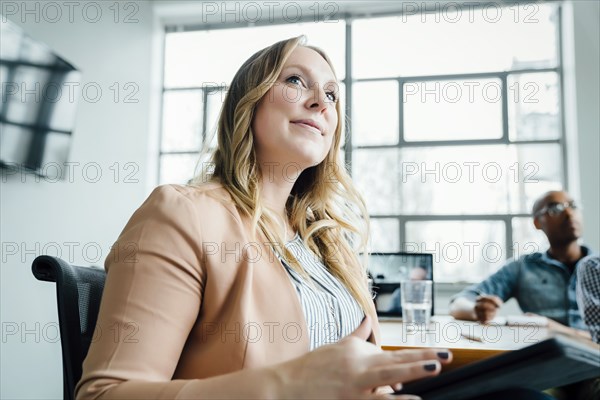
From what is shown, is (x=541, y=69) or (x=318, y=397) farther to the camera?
(x=541, y=69)

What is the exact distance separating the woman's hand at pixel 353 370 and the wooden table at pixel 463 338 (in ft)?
2.95

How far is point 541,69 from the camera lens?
422cm

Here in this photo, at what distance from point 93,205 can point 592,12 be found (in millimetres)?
3594

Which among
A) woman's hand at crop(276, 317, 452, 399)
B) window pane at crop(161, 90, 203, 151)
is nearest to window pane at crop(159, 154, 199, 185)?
window pane at crop(161, 90, 203, 151)

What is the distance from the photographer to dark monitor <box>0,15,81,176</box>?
274 cm

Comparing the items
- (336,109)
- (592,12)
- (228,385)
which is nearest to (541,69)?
(592,12)

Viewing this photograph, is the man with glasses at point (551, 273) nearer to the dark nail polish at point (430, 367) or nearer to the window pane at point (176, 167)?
the dark nail polish at point (430, 367)

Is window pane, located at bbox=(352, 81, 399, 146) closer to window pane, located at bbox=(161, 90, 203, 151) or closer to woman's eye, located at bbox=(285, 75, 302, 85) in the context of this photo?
window pane, located at bbox=(161, 90, 203, 151)

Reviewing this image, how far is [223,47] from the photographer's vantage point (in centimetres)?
465

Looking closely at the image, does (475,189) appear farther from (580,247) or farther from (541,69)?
(580,247)

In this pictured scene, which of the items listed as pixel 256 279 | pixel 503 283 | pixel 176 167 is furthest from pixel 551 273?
pixel 176 167

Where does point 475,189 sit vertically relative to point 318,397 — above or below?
above

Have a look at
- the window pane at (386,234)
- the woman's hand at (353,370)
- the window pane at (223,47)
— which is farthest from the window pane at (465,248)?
the woman's hand at (353,370)

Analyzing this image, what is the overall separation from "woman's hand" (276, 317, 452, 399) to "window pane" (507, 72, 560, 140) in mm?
3908
